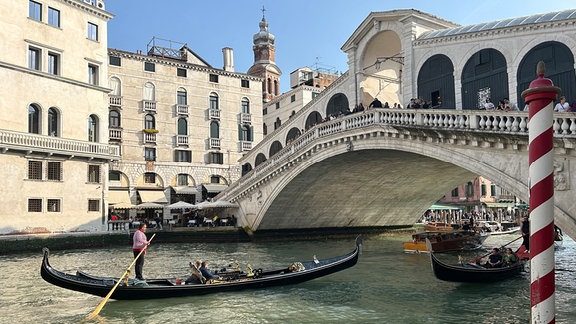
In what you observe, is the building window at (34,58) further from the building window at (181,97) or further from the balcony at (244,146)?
the balcony at (244,146)

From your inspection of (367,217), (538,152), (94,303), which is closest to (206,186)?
(367,217)

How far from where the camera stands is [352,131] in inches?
562

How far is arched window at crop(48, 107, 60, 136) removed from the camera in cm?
1795

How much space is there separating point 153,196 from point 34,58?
8.09 metres

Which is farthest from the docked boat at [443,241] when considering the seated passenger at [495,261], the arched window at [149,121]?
the arched window at [149,121]

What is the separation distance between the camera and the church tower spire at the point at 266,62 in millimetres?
41375

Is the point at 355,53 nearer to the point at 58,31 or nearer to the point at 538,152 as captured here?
the point at 58,31

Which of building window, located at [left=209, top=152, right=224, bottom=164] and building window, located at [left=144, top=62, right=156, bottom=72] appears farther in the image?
building window, located at [left=209, top=152, right=224, bottom=164]

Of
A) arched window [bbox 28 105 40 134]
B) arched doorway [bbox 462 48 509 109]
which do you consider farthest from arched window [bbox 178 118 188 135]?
arched doorway [bbox 462 48 509 109]

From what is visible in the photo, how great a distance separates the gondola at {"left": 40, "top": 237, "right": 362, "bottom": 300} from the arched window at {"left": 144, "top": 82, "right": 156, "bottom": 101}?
16074 mm

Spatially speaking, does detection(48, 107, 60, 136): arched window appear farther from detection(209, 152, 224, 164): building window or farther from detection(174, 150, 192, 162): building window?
detection(209, 152, 224, 164): building window

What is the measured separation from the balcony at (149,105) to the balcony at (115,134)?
1540 millimetres

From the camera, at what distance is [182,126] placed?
2472 cm

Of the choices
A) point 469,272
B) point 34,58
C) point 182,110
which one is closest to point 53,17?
point 34,58
